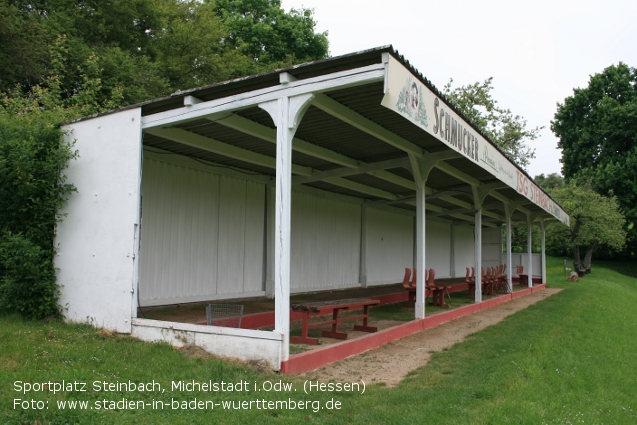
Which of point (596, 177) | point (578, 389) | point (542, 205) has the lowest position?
point (578, 389)

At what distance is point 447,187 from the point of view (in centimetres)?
1391

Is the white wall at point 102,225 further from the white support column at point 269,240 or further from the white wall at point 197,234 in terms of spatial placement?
the white support column at point 269,240

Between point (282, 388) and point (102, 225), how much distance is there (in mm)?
3707

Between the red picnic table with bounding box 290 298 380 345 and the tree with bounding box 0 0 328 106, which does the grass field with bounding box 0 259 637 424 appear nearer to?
the red picnic table with bounding box 290 298 380 345

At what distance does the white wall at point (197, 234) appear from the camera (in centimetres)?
859

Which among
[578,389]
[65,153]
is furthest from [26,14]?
[578,389]

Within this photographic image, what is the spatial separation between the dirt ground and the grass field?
266mm

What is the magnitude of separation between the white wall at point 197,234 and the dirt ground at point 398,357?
12.6ft

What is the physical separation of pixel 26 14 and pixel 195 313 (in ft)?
46.0

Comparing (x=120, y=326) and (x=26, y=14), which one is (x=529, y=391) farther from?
(x=26, y=14)

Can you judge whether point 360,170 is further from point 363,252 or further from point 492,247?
point 492,247

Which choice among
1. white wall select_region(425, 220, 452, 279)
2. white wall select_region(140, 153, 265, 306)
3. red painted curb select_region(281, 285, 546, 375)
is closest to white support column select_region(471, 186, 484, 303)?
red painted curb select_region(281, 285, 546, 375)

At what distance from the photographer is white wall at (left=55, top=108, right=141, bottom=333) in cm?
659

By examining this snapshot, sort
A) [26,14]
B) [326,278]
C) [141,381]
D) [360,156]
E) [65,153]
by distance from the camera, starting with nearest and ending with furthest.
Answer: [141,381]
[65,153]
[360,156]
[326,278]
[26,14]
